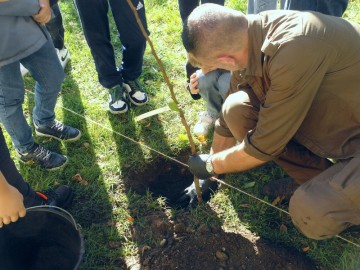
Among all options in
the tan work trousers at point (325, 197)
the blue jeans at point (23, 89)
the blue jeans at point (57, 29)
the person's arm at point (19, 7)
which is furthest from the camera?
the blue jeans at point (57, 29)

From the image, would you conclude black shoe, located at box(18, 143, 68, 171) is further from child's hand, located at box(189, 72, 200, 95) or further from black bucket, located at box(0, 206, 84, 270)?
child's hand, located at box(189, 72, 200, 95)

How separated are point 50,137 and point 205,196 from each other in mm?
1295

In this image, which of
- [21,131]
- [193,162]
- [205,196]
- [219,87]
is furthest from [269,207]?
[21,131]

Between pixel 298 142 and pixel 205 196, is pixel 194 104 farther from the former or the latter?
pixel 298 142

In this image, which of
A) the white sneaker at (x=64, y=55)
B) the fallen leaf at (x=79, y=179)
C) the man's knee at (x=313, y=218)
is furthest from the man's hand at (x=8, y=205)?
the white sneaker at (x=64, y=55)

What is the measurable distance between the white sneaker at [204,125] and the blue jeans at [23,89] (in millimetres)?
1033

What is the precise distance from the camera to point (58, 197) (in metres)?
2.56

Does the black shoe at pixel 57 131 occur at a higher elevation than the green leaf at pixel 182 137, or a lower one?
higher

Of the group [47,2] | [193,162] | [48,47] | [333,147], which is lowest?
[193,162]

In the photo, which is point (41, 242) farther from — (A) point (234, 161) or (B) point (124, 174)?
(A) point (234, 161)

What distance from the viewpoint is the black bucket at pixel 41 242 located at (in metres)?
2.01

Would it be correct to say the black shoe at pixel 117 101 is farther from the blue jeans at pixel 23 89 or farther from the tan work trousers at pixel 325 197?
the tan work trousers at pixel 325 197

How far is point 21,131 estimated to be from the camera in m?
2.69

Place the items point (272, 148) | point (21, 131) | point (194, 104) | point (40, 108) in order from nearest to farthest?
1. point (272, 148)
2. point (21, 131)
3. point (40, 108)
4. point (194, 104)
